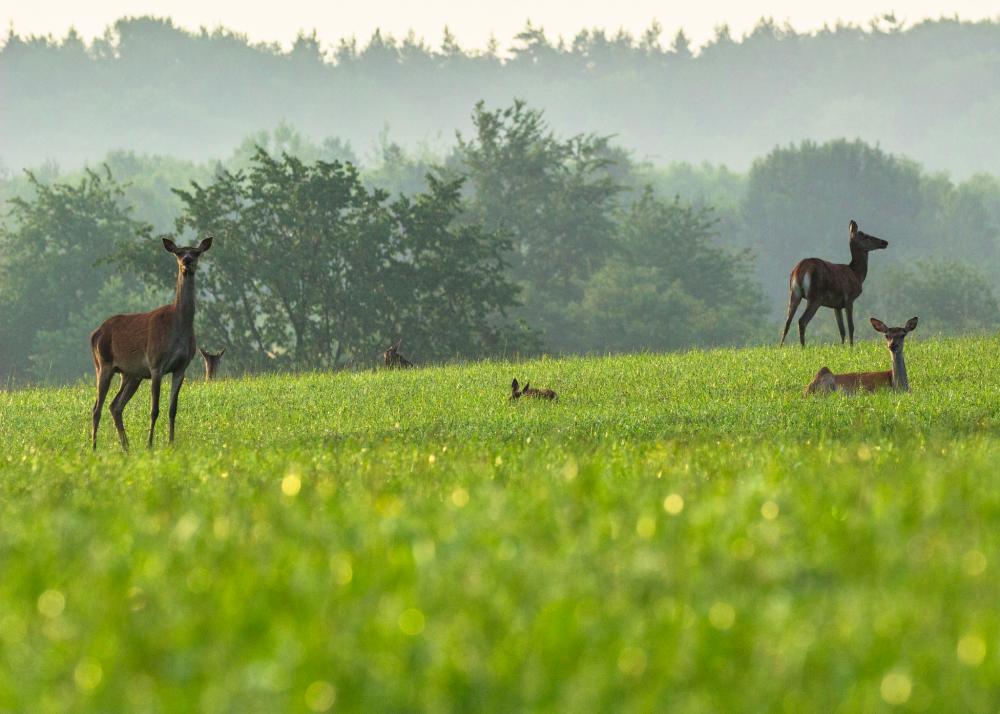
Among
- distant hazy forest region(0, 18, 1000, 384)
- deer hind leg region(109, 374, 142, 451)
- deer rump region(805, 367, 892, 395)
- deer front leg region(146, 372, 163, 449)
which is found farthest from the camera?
distant hazy forest region(0, 18, 1000, 384)

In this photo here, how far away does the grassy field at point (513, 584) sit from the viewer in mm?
4117

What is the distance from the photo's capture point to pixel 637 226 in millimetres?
78688

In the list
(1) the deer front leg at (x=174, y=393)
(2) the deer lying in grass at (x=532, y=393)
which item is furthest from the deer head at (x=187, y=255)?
(2) the deer lying in grass at (x=532, y=393)

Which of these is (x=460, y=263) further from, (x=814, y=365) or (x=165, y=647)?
(x=165, y=647)

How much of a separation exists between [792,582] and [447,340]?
45.6 metres

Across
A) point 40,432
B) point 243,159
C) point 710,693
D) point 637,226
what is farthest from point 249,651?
point 243,159

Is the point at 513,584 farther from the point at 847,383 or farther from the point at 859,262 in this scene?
the point at 859,262

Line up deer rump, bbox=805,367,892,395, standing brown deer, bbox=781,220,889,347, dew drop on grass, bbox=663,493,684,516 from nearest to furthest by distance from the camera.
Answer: dew drop on grass, bbox=663,493,684,516, deer rump, bbox=805,367,892,395, standing brown deer, bbox=781,220,889,347

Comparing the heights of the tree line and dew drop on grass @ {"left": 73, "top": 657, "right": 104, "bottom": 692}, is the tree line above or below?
above

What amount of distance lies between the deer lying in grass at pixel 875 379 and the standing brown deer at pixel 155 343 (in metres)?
8.69

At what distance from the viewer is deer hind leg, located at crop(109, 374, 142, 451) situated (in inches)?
645

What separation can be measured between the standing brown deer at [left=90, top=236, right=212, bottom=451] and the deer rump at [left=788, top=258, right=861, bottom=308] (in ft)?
46.4

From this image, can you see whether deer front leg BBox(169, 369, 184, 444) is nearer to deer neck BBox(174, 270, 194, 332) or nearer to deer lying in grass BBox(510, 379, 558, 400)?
deer neck BBox(174, 270, 194, 332)

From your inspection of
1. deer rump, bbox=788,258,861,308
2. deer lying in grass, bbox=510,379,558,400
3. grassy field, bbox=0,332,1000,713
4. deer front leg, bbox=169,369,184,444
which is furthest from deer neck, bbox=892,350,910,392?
deer front leg, bbox=169,369,184,444
